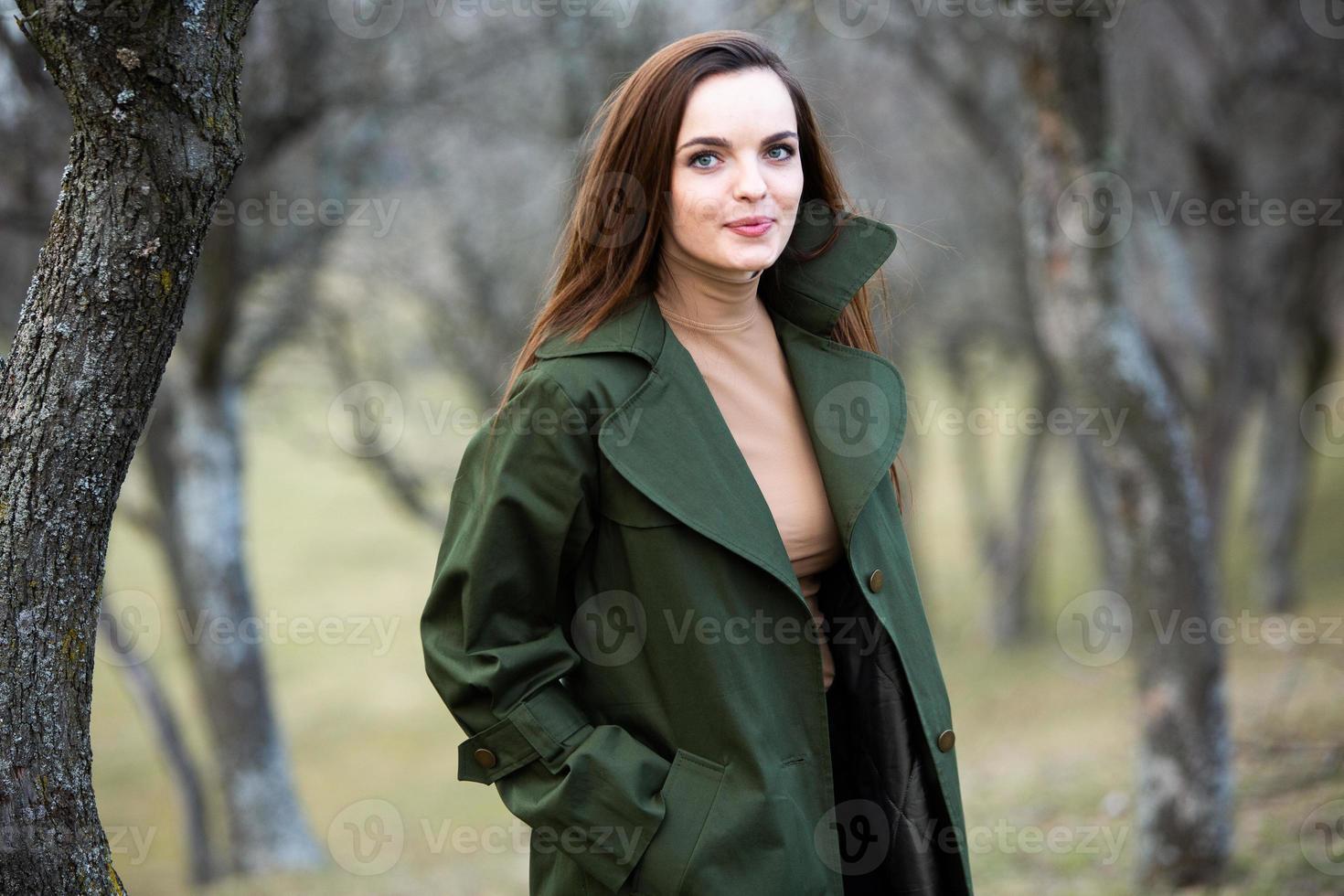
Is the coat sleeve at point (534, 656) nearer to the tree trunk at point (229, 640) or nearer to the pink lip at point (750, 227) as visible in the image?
the pink lip at point (750, 227)

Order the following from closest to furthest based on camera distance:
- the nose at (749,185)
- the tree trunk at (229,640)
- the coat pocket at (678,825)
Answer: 1. the coat pocket at (678,825)
2. the nose at (749,185)
3. the tree trunk at (229,640)

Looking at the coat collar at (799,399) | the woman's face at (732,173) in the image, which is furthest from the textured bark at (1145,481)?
the woman's face at (732,173)

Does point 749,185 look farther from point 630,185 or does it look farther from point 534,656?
point 534,656

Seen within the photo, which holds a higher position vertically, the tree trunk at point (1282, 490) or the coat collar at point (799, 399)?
the coat collar at point (799, 399)

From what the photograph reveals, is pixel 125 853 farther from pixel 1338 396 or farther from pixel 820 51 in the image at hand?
pixel 1338 396

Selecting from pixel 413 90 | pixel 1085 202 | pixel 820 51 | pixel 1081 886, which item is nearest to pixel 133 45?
pixel 1085 202

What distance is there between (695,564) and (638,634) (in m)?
0.16

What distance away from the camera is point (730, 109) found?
7.04ft

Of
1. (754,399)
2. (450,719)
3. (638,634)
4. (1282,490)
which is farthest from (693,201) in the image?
(450,719)

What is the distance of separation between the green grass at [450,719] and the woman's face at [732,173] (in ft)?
11.3

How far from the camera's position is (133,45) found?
178 cm

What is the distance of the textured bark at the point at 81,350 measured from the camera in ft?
5.99

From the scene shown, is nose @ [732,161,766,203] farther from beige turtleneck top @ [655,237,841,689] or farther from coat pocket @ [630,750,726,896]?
coat pocket @ [630,750,726,896]

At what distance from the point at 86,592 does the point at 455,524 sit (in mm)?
606
